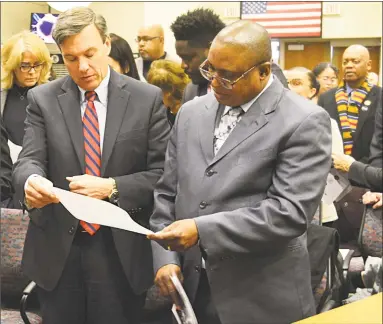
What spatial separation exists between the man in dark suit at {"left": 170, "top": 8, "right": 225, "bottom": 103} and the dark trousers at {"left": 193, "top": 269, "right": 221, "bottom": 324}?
3.82 ft

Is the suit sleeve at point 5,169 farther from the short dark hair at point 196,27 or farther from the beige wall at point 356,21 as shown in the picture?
the beige wall at point 356,21

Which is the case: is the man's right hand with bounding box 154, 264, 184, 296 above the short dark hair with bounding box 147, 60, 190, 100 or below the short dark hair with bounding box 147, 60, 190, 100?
below

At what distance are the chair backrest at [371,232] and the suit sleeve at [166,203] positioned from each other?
137 cm

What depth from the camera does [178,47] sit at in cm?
300

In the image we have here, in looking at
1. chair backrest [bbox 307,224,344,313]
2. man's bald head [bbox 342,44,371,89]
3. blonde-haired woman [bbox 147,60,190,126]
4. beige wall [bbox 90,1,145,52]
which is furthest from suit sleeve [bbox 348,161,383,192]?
beige wall [bbox 90,1,145,52]

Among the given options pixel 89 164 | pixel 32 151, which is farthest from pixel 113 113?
pixel 32 151

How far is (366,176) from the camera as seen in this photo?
3016mm

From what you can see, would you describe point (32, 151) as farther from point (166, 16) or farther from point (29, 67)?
point (166, 16)

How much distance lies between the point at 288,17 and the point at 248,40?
8.15 m

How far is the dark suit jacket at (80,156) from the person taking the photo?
2.16 metres

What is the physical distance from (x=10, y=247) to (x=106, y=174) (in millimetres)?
860

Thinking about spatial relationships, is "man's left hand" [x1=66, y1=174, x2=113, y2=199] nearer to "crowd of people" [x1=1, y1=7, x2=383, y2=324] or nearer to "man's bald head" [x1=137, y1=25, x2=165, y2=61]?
"crowd of people" [x1=1, y1=7, x2=383, y2=324]

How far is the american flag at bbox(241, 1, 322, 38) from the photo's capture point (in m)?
9.59

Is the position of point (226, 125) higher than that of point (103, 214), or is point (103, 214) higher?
point (226, 125)
